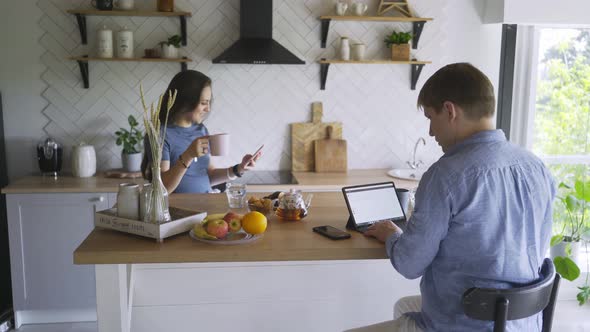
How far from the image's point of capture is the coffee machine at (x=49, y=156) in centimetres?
379

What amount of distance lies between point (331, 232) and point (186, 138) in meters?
1.31

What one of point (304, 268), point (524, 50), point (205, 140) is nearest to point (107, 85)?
point (205, 140)

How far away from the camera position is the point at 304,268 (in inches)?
91.4

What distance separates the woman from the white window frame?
7.68 ft

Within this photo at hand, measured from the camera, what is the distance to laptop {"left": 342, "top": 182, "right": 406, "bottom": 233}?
6.61ft

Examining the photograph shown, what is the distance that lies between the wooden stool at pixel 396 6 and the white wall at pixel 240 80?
0.35 ft

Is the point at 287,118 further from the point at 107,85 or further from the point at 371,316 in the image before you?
the point at 371,316

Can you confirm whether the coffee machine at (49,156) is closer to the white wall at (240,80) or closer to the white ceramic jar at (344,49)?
the white wall at (240,80)

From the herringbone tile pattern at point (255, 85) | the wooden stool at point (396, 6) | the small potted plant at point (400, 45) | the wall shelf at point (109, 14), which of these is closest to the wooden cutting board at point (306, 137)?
the herringbone tile pattern at point (255, 85)

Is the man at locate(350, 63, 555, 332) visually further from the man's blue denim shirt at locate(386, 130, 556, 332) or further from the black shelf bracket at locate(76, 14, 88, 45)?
the black shelf bracket at locate(76, 14, 88, 45)

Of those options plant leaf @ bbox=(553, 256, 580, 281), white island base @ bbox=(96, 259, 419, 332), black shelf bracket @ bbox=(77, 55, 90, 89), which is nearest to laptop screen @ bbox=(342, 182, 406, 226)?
white island base @ bbox=(96, 259, 419, 332)

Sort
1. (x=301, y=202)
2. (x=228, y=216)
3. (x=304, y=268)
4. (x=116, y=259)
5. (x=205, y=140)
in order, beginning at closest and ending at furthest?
(x=116, y=259), (x=228, y=216), (x=301, y=202), (x=304, y=268), (x=205, y=140)

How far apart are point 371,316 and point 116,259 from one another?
3.78 feet

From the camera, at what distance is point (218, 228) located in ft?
5.99
